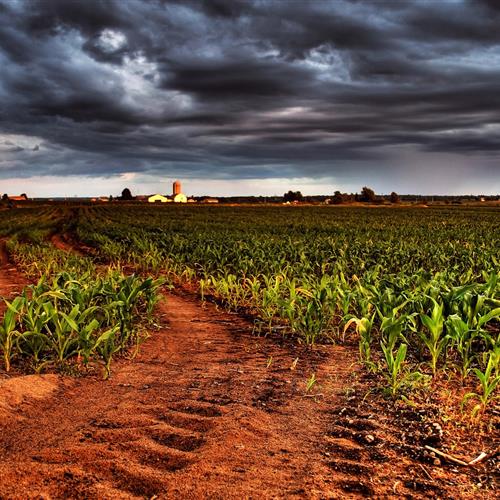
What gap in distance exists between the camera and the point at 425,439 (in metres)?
3.52

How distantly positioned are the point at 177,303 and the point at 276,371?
4.65 meters

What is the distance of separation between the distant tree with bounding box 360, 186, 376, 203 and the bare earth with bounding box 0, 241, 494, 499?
5858 inches

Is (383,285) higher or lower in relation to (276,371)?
higher

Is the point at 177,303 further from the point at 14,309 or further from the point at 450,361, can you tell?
the point at 450,361

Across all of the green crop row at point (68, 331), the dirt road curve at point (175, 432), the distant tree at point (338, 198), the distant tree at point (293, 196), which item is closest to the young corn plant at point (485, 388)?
the dirt road curve at point (175, 432)

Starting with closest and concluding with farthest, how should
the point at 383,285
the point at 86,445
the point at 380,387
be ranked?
the point at 86,445, the point at 380,387, the point at 383,285

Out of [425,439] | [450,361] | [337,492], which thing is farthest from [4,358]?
[450,361]

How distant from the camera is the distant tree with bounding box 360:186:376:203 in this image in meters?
149

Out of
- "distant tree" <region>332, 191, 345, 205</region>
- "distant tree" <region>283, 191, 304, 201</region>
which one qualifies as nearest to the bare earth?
"distant tree" <region>332, 191, 345, 205</region>

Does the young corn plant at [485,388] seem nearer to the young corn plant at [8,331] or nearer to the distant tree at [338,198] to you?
the young corn plant at [8,331]

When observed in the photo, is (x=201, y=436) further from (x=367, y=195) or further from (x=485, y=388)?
(x=367, y=195)

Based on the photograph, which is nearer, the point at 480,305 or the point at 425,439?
the point at 425,439

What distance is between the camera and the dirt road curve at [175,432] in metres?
2.85

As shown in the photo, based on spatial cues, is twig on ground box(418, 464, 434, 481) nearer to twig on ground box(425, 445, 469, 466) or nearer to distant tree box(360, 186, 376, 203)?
twig on ground box(425, 445, 469, 466)
